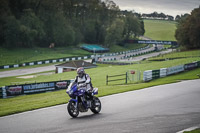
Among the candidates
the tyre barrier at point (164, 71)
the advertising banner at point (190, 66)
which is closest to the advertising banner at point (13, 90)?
the tyre barrier at point (164, 71)

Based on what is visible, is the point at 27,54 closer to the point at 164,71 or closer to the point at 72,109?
the point at 164,71

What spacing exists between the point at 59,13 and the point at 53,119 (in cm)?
9486

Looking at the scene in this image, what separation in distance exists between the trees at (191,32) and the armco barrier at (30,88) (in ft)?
205

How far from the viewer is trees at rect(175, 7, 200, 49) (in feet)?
285

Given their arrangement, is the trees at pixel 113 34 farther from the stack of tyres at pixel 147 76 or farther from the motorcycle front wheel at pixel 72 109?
the motorcycle front wheel at pixel 72 109

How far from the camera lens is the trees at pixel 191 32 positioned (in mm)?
87000

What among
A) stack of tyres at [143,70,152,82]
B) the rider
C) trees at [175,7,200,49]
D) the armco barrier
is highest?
trees at [175,7,200,49]

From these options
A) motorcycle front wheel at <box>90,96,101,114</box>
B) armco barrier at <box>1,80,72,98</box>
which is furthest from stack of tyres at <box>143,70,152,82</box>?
motorcycle front wheel at <box>90,96,101,114</box>

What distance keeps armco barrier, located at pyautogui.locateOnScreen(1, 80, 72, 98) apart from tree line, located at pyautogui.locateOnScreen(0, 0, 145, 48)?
52.5 m

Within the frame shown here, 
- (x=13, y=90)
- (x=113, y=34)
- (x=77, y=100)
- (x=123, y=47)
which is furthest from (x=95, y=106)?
(x=123, y=47)

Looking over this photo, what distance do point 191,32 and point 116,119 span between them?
268 ft

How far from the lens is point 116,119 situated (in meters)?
12.5

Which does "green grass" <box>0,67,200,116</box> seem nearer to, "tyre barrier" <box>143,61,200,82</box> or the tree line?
"tyre barrier" <box>143,61,200,82</box>

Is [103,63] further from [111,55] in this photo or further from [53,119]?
[53,119]
